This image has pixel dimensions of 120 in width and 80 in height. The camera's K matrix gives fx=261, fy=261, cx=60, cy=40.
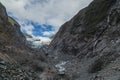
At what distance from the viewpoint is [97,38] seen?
61156 millimetres

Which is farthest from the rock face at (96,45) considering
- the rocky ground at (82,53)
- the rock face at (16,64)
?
the rock face at (16,64)

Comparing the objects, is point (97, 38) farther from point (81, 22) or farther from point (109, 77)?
point (109, 77)

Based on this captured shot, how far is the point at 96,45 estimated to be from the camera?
188 ft

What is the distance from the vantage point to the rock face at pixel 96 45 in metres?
39.6

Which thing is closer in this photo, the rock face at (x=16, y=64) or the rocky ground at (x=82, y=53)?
the rock face at (x=16, y=64)

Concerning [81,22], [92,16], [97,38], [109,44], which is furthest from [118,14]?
[81,22]

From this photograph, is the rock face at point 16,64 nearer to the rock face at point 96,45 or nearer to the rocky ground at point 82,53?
the rocky ground at point 82,53

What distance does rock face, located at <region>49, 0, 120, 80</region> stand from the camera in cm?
3958

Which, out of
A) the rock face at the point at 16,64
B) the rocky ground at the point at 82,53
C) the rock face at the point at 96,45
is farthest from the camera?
the rock face at the point at 96,45

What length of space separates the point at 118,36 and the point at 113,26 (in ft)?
23.9

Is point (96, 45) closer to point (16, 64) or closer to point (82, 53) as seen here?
point (82, 53)

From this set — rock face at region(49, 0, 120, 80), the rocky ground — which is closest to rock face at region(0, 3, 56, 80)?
the rocky ground

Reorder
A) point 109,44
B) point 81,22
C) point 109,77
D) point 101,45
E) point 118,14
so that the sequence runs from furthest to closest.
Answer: point 81,22 < point 118,14 < point 101,45 < point 109,44 < point 109,77

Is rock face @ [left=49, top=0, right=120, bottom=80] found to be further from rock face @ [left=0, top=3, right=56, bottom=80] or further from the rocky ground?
rock face @ [left=0, top=3, right=56, bottom=80]
